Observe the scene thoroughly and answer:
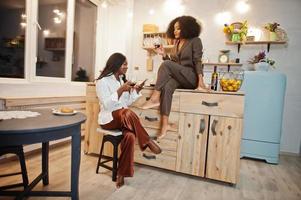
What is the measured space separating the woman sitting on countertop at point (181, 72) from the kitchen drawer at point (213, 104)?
0.13 metres

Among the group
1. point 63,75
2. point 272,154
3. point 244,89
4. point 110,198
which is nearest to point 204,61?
point 244,89

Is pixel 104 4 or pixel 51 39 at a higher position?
pixel 104 4

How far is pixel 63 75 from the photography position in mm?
3438

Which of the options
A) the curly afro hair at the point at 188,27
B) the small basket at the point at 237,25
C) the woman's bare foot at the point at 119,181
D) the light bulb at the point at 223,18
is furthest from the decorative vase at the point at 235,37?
the woman's bare foot at the point at 119,181

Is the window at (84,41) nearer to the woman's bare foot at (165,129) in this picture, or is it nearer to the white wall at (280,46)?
the white wall at (280,46)

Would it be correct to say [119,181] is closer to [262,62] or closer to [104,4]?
[262,62]

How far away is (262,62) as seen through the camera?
3.36m

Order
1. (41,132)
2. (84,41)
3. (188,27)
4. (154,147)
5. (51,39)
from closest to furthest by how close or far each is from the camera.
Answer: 1. (41,132)
2. (154,147)
3. (188,27)
4. (51,39)
5. (84,41)

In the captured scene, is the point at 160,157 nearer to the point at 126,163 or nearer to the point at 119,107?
the point at 126,163

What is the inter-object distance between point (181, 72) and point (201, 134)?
27.2 inches

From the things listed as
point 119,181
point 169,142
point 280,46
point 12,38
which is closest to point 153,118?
A: point 169,142

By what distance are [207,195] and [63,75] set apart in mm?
2715

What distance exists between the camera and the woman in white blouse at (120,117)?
2.07 metres

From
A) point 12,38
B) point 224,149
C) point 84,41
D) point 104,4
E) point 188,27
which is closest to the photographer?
point 224,149
